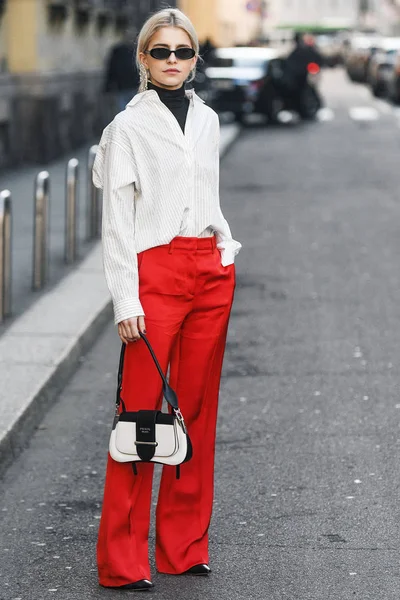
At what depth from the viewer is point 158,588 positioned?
4766mm

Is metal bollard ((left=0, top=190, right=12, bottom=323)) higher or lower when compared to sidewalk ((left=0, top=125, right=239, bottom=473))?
higher

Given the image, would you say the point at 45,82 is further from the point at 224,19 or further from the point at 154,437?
the point at 224,19

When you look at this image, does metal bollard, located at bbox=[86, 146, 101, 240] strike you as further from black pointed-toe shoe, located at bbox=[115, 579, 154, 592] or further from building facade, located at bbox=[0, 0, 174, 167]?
black pointed-toe shoe, located at bbox=[115, 579, 154, 592]

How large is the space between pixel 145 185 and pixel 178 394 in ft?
2.32

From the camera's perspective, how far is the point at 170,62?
15.0 ft

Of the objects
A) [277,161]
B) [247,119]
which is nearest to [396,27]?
[247,119]

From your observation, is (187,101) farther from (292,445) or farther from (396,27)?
(396,27)

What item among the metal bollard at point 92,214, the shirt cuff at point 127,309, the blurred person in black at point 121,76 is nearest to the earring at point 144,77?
the shirt cuff at point 127,309

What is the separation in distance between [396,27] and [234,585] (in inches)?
4035

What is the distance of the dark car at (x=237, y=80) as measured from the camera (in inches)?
1203

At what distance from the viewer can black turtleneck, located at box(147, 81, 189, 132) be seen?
4.61m

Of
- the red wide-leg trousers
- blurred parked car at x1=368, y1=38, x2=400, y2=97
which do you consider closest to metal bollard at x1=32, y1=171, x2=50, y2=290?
the red wide-leg trousers

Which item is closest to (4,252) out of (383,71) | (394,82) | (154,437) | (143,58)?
(143,58)

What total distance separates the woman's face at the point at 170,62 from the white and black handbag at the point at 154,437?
31.9 inches
